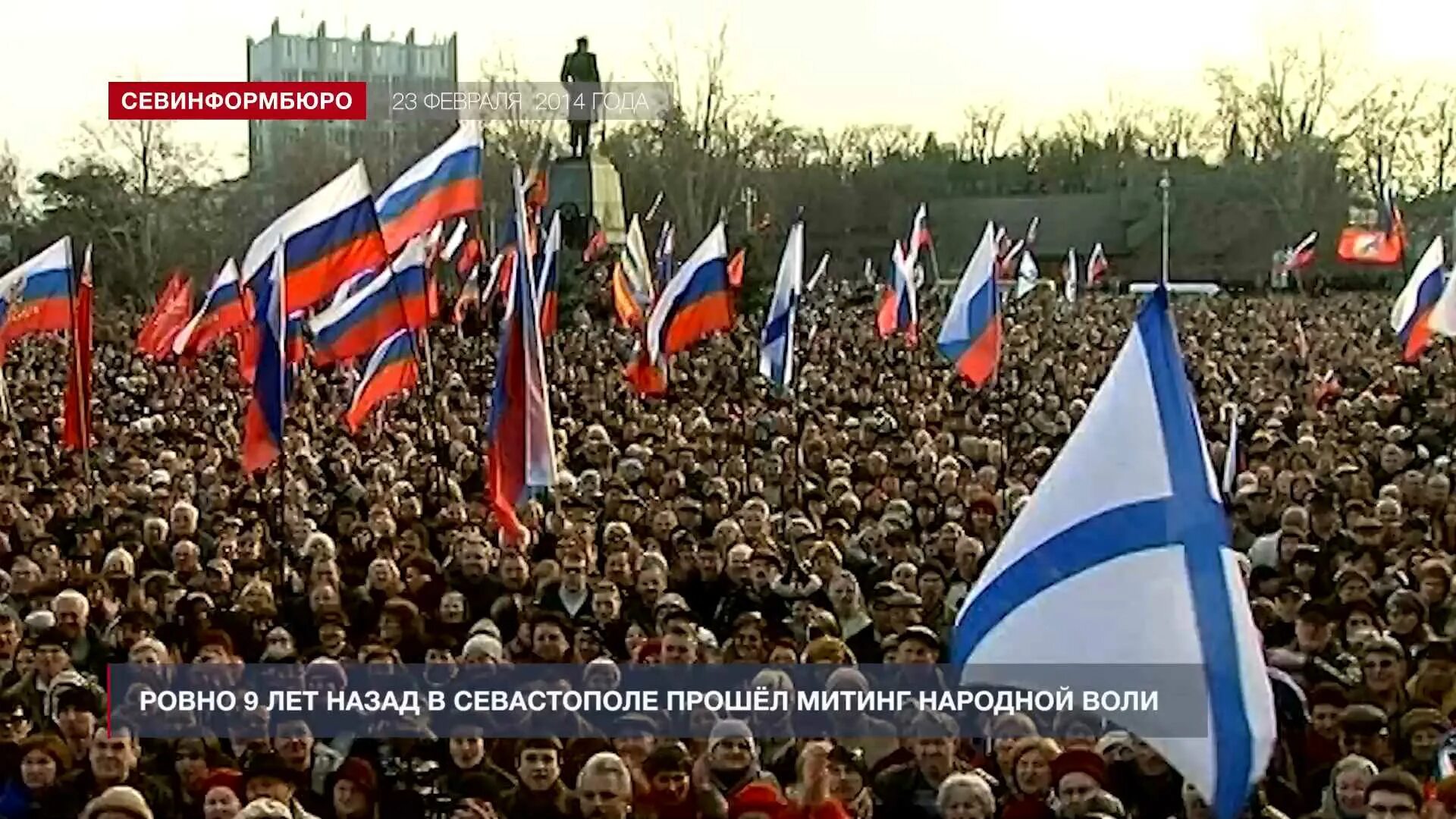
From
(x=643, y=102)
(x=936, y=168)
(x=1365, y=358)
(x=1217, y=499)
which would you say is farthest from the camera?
(x=936, y=168)

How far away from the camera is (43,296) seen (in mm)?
14164

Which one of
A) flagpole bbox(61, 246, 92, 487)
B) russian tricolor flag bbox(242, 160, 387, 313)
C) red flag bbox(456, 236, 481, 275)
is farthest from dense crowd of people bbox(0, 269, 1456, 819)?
red flag bbox(456, 236, 481, 275)

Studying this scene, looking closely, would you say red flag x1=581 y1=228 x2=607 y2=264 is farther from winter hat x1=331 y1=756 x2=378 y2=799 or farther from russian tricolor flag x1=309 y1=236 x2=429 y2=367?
winter hat x1=331 y1=756 x2=378 y2=799

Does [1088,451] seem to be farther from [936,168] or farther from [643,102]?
[936,168]

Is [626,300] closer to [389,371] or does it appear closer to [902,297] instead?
[902,297]

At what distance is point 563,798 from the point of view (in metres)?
6.13

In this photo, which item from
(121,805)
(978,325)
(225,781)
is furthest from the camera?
(978,325)

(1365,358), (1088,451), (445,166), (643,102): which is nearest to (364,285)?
(445,166)

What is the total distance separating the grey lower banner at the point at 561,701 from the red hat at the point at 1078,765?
0.11 m

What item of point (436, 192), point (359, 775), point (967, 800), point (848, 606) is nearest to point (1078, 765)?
point (967, 800)

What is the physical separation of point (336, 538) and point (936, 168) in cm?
7744

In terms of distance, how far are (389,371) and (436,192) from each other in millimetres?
1145

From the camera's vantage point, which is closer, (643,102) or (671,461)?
(671,461)

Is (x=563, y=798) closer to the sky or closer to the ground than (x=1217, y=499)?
closer to the ground
